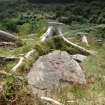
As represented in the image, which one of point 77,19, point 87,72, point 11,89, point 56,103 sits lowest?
point 77,19

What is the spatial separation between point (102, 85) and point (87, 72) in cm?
91

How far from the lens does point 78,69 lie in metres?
6.74

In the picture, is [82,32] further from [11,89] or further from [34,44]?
[11,89]

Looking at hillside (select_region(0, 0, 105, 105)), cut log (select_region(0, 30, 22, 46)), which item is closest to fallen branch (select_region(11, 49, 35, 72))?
hillside (select_region(0, 0, 105, 105))

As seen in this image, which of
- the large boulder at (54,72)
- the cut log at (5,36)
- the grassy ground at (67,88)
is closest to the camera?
the grassy ground at (67,88)

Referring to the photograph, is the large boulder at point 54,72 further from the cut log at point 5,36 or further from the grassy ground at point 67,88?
Answer: the cut log at point 5,36

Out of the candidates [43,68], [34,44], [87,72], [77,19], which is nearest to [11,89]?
[43,68]

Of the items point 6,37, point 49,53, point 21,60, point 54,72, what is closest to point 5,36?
point 6,37

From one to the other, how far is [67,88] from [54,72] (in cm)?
54

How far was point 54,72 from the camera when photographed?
20.5 ft

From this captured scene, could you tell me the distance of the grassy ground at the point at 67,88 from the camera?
4.29m

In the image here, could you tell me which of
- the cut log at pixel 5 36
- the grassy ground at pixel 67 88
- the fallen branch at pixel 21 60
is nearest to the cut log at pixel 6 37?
the cut log at pixel 5 36

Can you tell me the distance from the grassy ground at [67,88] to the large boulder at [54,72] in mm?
210

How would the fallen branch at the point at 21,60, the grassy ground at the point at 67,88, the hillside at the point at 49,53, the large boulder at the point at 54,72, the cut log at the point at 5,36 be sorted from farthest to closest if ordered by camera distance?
the cut log at the point at 5,36, the fallen branch at the point at 21,60, the large boulder at the point at 54,72, the hillside at the point at 49,53, the grassy ground at the point at 67,88
